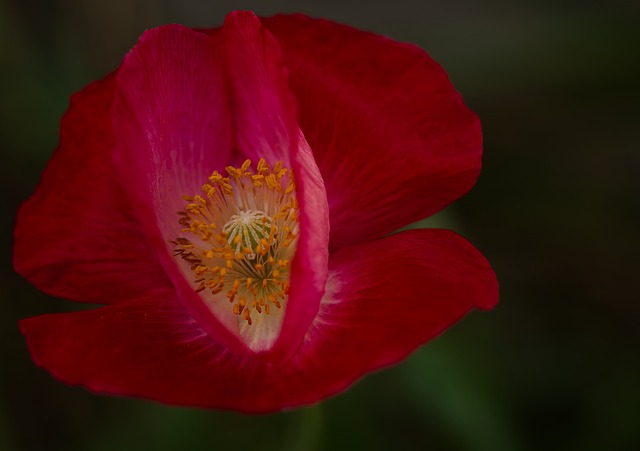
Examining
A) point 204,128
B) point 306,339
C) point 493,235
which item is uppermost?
point 204,128

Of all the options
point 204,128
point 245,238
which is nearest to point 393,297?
point 245,238

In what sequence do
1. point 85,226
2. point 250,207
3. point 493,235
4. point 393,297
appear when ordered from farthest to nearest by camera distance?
point 493,235, point 250,207, point 85,226, point 393,297

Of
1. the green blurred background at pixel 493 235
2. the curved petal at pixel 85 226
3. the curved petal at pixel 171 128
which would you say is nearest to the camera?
the curved petal at pixel 171 128

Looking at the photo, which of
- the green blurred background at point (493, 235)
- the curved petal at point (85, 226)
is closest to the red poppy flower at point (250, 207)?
the curved petal at point (85, 226)

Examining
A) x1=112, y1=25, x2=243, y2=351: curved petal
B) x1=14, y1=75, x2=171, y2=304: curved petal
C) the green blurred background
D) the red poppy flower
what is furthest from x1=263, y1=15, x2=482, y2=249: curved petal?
the green blurred background

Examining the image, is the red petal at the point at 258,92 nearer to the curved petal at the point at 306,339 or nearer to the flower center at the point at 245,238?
the flower center at the point at 245,238

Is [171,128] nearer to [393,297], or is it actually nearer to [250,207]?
[250,207]

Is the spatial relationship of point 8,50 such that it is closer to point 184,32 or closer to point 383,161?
point 184,32
